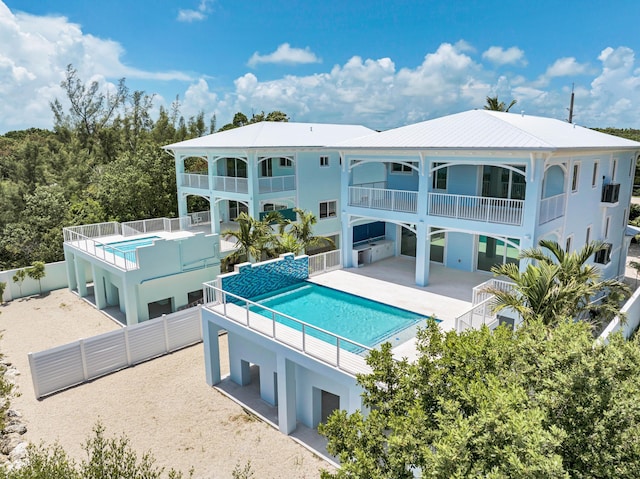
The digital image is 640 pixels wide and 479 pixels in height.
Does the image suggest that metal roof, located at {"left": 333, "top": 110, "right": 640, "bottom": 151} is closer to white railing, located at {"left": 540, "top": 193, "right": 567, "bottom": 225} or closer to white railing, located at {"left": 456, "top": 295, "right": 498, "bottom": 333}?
white railing, located at {"left": 540, "top": 193, "right": 567, "bottom": 225}

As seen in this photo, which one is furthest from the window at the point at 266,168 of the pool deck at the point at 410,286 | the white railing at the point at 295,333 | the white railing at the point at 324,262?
the white railing at the point at 295,333

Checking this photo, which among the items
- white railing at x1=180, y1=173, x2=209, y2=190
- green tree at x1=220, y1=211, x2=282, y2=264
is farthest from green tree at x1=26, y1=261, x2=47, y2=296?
green tree at x1=220, y1=211, x2=282, y2=264

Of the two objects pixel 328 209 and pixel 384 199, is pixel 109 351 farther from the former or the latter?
pixel 328 209

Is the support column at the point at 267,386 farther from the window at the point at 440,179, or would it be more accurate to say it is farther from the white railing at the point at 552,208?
the window at the point at 440,179

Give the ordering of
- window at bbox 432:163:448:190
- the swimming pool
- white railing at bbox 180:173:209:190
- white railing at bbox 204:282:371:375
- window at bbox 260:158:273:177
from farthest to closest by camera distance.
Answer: white railing at bbox 180:173:209:190 < window at bbox 260:158:273:177 < the swimming pool < window at bbox 432:163:448:190 < white railing at bbox 204:282:371:375

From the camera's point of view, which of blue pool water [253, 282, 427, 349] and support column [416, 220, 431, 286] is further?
support column [416, 220, 431, 286]
